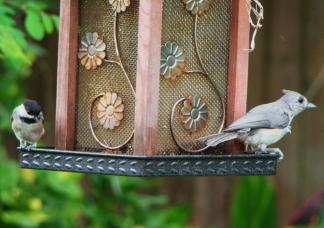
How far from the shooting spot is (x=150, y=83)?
11.4ft

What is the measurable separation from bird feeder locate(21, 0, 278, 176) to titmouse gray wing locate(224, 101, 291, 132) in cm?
13

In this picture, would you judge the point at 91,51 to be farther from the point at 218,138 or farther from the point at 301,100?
the point at 301,100

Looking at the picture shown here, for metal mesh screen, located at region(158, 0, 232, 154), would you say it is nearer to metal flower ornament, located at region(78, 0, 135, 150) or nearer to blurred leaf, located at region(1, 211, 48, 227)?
metal flower ornament, located at region(78, 0, 135, 150)

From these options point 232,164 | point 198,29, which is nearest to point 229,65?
point 198,29

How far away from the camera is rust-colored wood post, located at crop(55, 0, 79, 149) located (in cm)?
385

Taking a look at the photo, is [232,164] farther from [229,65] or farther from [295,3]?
[295,3]

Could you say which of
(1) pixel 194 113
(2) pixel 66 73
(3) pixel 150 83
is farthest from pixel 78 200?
(3) pixel 150 83

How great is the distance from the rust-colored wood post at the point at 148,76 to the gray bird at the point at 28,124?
63 cm

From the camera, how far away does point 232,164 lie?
3533mm

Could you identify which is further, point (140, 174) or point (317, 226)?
point (317, 226)

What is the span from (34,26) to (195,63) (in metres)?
1.09

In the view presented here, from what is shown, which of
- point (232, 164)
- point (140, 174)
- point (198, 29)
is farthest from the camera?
point (198, 29)

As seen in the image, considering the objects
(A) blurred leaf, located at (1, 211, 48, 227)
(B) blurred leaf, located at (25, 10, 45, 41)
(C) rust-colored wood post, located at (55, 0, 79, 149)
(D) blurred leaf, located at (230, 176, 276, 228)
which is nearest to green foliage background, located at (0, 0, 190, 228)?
(A) blurred leaf, located at (1, 211, 48, 227)

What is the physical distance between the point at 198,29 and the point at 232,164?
0.65 metres
